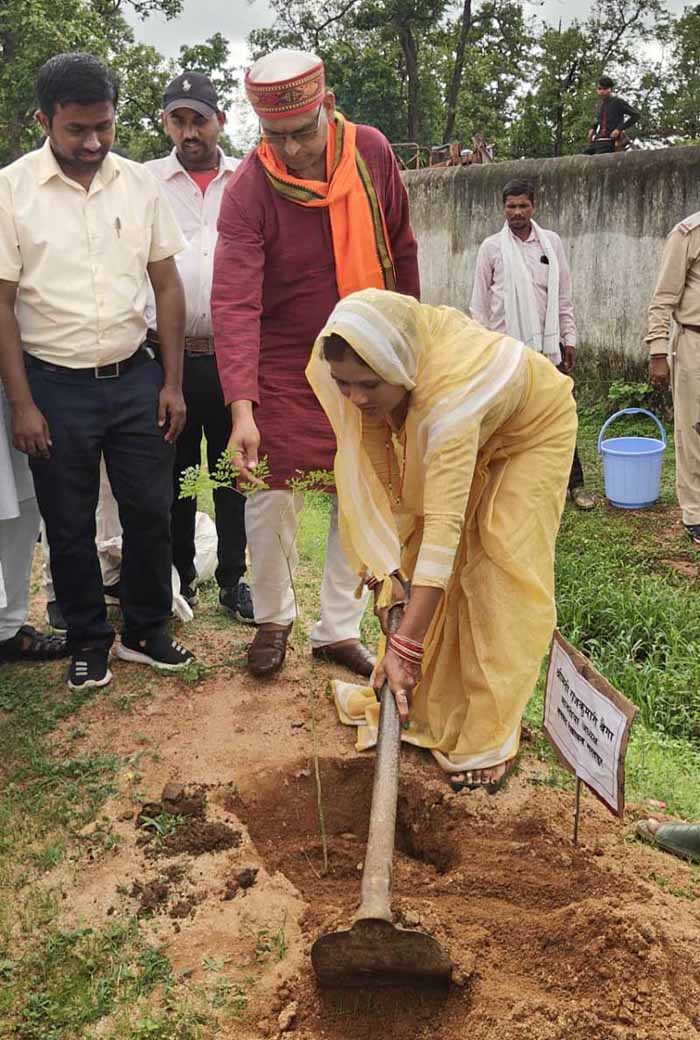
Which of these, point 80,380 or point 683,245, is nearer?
point 80,380

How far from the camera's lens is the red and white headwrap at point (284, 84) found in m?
3.15

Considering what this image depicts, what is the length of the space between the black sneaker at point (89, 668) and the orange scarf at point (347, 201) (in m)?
1.68

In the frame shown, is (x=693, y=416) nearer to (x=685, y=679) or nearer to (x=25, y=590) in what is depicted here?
(x=685, y=679)

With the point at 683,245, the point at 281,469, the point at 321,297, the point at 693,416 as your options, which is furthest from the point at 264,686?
the point at 683,245

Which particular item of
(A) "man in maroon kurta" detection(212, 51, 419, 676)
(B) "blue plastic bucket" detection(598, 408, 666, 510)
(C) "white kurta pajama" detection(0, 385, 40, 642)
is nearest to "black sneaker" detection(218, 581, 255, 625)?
(A) "man in maroon kurta" detection(212, 51, 419, 676)

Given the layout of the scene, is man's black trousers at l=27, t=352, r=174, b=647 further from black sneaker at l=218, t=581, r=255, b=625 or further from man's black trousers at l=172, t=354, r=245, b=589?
black sneaker at l=218, t=581, r=255, b=625

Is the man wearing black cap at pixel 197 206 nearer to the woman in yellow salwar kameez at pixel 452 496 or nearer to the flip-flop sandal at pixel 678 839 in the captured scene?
the woman in yellow salwar kameez at pixel 452 496

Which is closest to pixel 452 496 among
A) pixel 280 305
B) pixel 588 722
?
pixel 588 722

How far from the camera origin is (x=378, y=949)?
2.16 m

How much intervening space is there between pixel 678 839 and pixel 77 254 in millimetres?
2694

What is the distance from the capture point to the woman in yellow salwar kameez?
266 cm

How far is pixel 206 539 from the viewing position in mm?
5055

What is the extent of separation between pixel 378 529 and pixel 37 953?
1.45 meters

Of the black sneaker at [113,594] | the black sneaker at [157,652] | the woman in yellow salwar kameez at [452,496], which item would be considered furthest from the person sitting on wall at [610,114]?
the woman in yellow salwar kameez at [452,496]
